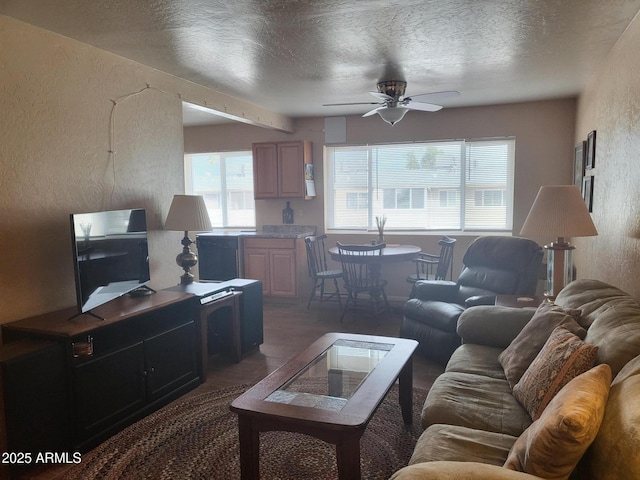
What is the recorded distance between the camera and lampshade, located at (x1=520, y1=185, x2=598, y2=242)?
2.99m

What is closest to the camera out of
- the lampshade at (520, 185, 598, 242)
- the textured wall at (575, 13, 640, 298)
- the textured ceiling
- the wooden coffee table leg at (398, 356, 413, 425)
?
the textured ceiling

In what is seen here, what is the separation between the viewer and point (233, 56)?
11.1 feet

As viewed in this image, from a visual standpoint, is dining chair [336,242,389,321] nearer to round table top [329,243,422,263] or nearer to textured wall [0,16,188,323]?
round table top [329,243,422,263]

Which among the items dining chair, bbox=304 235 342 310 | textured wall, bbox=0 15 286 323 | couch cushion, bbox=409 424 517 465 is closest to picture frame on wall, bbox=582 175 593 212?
dining chair, bbox=304 235 342 310

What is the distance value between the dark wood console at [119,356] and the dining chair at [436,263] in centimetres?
275

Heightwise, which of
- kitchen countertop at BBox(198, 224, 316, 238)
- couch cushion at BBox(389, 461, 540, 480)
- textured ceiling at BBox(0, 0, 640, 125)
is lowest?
couch cushion at BBox(389, 461, 540, 480)

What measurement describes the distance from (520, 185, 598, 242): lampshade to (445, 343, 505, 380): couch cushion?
31.8 inches

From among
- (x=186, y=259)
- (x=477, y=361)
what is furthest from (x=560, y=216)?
(x=186, y=259)

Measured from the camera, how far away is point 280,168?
6270 mm

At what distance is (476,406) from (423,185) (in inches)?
167

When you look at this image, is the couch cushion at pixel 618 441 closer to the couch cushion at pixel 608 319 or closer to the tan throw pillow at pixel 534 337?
the couch cushion at pixel 608 319

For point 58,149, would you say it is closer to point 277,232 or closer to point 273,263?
point 273,263

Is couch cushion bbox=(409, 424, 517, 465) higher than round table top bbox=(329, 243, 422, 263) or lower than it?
lower

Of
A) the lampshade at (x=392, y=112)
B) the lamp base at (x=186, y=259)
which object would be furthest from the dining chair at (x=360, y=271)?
the lamp base at (x=186, y=259)
